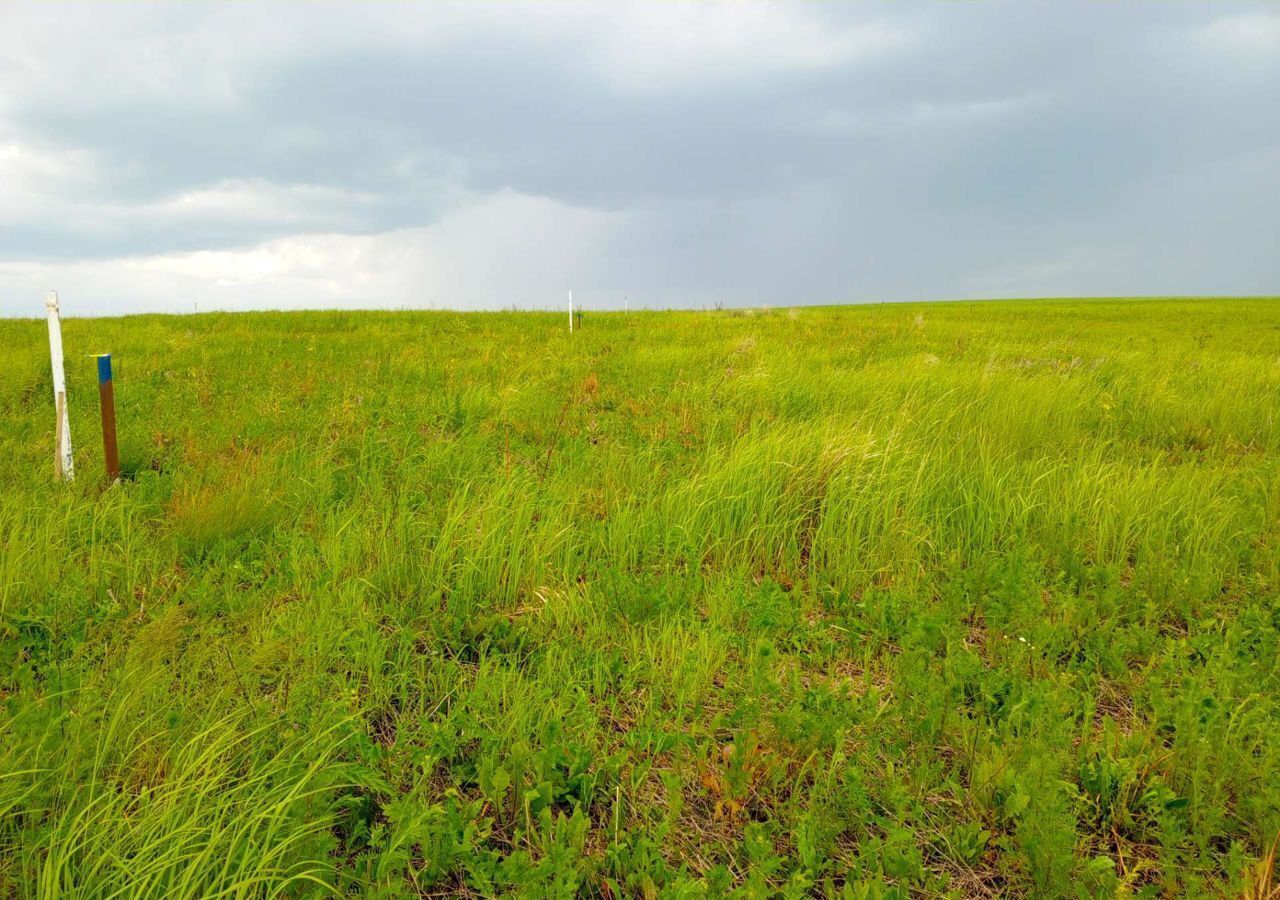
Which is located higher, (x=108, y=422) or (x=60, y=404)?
(x=60, y=404)

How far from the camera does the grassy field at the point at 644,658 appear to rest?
2.03 m

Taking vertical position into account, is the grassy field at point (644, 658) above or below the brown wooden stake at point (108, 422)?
below

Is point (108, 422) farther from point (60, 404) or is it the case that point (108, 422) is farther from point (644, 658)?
point (644, 658)

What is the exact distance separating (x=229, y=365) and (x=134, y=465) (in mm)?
5061

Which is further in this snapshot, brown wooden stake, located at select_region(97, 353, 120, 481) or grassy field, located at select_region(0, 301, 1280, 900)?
brown wooden stake, located at select_region(97, 353, 120, 481)

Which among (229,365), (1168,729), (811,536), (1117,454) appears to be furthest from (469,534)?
(229,365)

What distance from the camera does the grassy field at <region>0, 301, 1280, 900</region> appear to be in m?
2.03

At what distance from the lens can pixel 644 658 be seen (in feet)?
9.45

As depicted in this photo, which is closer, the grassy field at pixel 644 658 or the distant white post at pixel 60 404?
the grassy field at pixel 644 658

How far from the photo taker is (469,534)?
150 inches

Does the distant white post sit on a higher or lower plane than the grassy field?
higher

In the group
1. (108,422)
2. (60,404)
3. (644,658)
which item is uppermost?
(60,404)

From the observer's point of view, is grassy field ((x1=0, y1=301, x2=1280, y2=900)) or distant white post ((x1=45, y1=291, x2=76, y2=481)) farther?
distant white post ((x1=45, y1=291, x2=76, y2=481))

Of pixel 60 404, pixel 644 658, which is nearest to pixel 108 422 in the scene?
pixel 60 404
